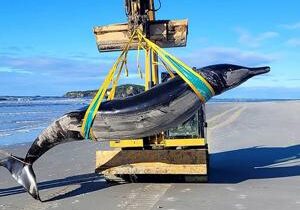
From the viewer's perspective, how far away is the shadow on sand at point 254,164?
9884mm

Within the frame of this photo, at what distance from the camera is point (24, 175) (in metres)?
7.87

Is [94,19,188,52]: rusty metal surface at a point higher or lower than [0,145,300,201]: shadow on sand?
higher

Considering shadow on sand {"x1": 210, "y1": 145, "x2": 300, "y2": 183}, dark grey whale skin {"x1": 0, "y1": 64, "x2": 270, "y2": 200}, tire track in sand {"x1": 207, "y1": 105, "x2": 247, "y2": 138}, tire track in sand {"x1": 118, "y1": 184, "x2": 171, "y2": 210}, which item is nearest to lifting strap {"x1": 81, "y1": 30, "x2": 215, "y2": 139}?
dark grey whale skin {"x1": 0, "y1": 64, "x2": 270, "y2": 200}

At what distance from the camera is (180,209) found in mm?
7211

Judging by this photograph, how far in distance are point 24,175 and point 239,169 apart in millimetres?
4911

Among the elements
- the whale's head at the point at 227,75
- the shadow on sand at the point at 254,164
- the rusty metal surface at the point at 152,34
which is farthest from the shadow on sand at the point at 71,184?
the whale's head at the point at 227,75

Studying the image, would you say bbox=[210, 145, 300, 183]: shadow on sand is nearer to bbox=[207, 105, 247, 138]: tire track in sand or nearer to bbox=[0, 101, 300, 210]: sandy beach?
bbox=[0, 101, 300, 210]: sandy beach

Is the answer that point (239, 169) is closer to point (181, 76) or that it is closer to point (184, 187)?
point (184, 187)

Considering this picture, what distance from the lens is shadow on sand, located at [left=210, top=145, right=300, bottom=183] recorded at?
988 cm

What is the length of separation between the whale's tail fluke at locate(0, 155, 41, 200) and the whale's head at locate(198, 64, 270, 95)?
3.13 m

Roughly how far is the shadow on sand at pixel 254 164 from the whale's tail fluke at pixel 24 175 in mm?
3368

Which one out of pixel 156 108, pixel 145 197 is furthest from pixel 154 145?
pixel 156 108

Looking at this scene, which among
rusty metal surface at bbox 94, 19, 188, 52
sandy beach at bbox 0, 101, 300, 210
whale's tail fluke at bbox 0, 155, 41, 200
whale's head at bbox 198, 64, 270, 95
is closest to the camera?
whale's head at bbox 198, 64, 270, 95

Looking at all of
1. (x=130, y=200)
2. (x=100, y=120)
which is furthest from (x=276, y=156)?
(x=100, y=120)
